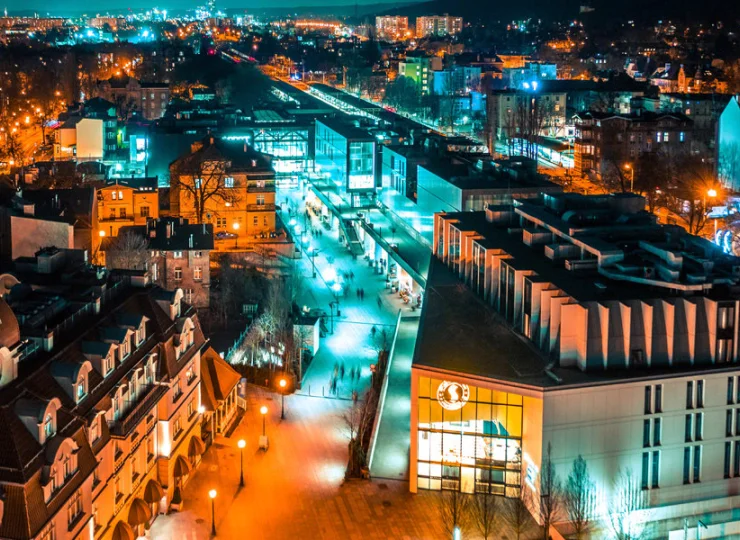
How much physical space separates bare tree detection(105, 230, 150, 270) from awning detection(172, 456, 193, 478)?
9.41 m

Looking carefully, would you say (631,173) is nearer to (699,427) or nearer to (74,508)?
(699,427)

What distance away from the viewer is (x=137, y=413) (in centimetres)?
1420

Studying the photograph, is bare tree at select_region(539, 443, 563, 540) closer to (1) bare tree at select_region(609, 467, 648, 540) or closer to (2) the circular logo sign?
(1) bare tree at select_region(609, 467, 648, 540)

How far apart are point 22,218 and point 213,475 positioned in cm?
1129

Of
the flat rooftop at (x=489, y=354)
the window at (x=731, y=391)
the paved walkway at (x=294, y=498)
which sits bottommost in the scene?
the paved walkway at (x=294, y=498)

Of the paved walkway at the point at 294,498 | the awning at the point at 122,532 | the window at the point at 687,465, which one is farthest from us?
the window at the point at 687,465

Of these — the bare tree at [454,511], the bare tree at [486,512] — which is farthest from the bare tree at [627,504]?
the bare tree at [454,511]

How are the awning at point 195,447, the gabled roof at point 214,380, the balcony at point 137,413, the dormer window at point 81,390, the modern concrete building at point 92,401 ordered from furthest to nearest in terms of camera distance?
the gabled roof at point 214,380
the awning at point 195,447
the balcony at point 137,413
the dormer window at point 81,390
the modern concrete building at point 92,401

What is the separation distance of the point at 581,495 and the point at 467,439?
1828 mm

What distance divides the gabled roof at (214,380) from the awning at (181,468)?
1625mm

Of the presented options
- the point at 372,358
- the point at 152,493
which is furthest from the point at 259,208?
the point at 152,493

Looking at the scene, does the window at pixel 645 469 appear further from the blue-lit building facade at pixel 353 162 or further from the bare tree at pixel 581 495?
the blue-lit building facade at pixel 353 162

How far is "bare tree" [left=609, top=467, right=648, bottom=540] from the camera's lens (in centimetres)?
1468

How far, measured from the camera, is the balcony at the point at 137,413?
44.5 ft
